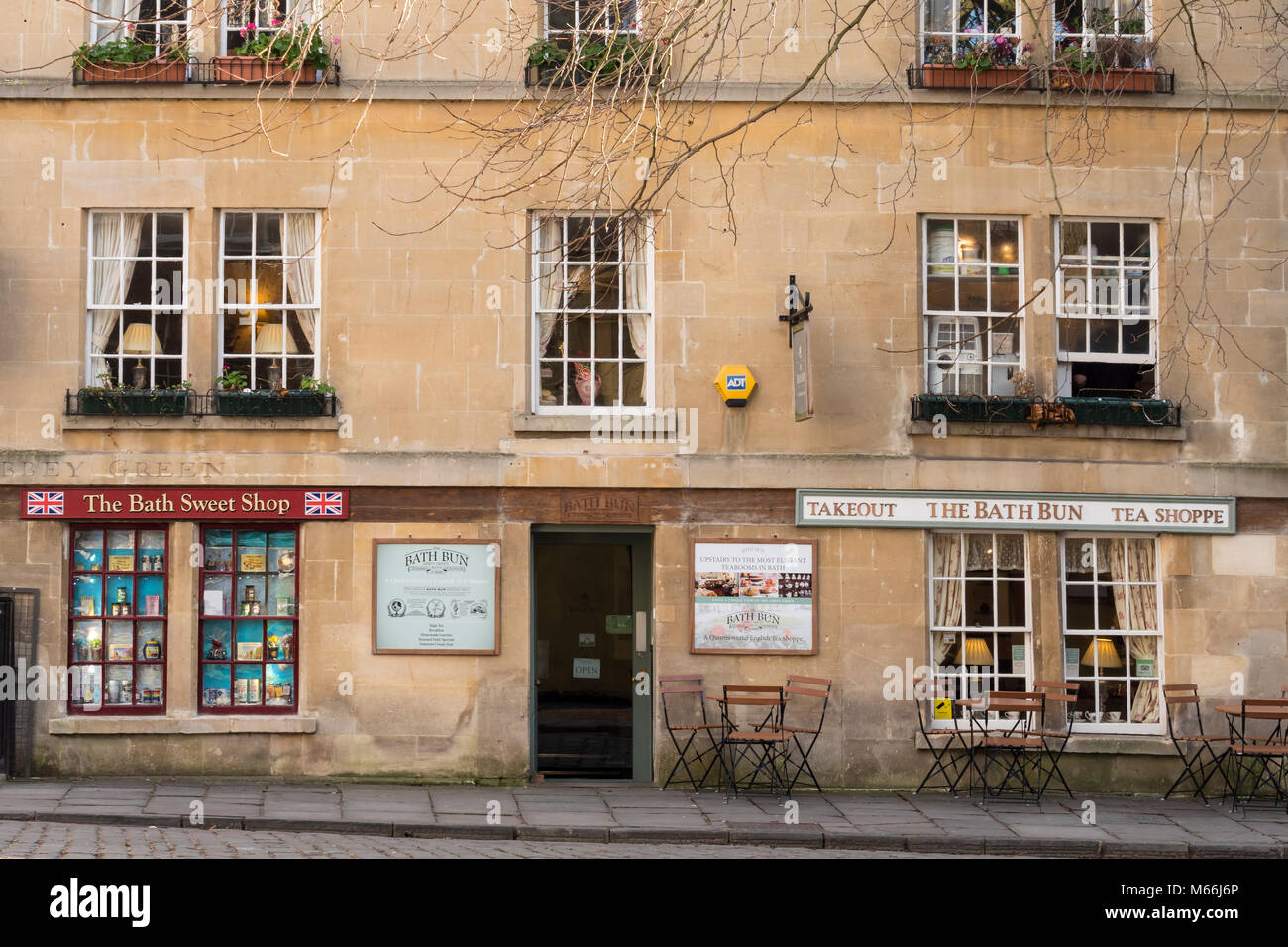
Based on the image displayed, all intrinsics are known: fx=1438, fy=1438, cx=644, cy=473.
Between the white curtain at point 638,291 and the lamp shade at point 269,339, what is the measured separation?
3541mm

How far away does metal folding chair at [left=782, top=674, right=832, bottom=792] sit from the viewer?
14.4 m

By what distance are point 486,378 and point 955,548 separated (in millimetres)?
5175

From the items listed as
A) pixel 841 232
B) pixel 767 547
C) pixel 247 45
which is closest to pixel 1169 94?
pixel 841 232

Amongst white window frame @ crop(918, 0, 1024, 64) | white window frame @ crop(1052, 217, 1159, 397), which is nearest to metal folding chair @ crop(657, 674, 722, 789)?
white window frame @ crop(1052, 217, 1159, 397)

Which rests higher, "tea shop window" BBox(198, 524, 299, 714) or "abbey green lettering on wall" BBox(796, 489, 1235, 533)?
"abbey green lettering on wall" BBox(796, 489, 1235, 533)

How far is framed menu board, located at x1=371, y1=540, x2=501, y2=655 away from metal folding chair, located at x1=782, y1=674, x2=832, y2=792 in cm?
298

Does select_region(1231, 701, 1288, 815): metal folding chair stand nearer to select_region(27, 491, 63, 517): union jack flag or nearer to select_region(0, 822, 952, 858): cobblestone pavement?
select_region(0, 822, 952, 858): cobblestone pavement

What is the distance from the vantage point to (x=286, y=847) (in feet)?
36.1

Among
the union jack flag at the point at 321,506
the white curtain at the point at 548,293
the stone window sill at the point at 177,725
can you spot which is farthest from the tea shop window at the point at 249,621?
the white curtain at the point at 548,293

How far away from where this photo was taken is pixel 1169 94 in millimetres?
14984

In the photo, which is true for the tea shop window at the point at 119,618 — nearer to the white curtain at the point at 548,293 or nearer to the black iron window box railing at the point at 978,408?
the white curtain at the point at 548,293

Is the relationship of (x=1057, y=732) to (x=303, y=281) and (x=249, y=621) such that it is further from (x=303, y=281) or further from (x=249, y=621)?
(x=303, y=281)

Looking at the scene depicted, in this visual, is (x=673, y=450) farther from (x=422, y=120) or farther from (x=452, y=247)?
(x=422, y=120)

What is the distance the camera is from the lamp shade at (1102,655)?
15.0 metres
